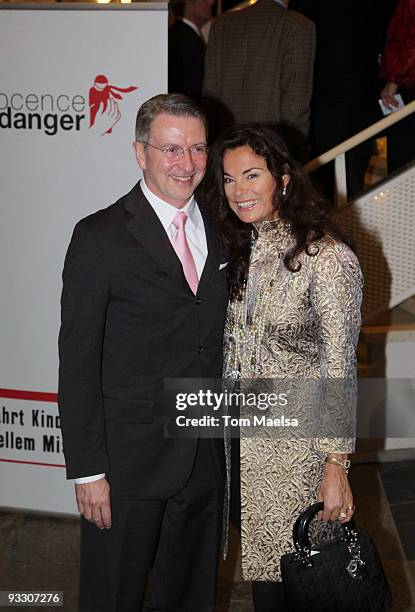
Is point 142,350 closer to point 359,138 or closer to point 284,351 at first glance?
point 284,351

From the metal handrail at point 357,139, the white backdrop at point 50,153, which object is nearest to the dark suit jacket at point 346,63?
the metal handrail at point 357,139

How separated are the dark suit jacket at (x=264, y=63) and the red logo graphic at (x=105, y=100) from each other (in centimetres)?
146

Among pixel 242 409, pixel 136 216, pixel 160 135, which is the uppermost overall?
pixel 160 135

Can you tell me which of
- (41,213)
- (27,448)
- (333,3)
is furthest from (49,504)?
(333,3)

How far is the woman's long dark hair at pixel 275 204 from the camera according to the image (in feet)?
8.48

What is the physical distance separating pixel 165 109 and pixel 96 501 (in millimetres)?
1057

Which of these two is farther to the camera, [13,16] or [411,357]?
[411,357]

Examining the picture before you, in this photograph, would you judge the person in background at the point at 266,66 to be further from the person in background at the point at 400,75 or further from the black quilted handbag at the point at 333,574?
the black quilted handbag at the point at 333,574

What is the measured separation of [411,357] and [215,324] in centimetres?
242

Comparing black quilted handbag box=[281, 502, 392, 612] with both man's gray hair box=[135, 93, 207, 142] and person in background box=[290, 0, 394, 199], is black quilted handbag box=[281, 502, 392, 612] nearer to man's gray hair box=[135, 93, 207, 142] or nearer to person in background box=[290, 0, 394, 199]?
man's gray hair box=[135, 93, 207, 142]

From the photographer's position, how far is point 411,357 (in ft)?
16.0

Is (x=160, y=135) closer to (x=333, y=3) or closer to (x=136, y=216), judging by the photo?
(x=136, y=216)

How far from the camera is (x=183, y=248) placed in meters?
2.63

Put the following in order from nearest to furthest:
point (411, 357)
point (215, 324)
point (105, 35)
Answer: point (215, 324) < point (105, 35) < point (411, 357)
